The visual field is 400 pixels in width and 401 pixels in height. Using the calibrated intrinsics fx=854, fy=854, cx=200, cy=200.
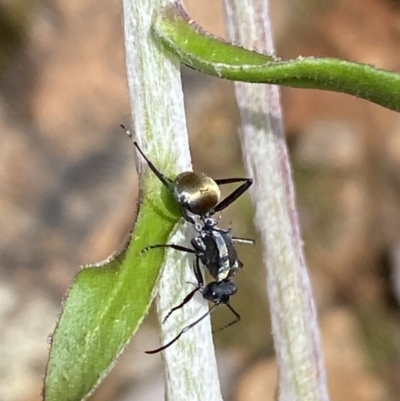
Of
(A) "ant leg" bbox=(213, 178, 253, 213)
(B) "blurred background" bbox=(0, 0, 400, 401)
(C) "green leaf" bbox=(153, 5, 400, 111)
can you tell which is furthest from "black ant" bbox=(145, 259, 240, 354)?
(B) "blurred background" bbox=(0, 0, 400, 401)

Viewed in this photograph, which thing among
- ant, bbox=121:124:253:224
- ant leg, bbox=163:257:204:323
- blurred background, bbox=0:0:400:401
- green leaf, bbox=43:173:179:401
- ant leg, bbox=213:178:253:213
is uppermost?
blurred background, bbox=0:0:400:401

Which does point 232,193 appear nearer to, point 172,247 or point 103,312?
point 172,247

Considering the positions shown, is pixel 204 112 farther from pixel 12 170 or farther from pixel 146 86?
pixel 146 86

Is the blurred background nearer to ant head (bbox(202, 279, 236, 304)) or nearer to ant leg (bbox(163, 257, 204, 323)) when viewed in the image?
ant head (bbox(202, 279, 236, 304))

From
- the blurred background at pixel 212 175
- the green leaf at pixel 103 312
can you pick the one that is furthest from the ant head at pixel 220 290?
the blurred background at pixel 212 175

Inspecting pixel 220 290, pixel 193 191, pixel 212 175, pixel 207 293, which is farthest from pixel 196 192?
pixel 212 175

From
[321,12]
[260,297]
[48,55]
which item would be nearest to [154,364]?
[260,297]
